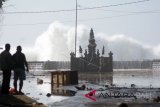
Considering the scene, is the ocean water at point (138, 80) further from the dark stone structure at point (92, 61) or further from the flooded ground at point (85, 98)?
the dark stone structure at point (92, 61)

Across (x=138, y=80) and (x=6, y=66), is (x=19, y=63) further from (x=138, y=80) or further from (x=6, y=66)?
(x=138, y=80)

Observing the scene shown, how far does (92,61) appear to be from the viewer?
111 m

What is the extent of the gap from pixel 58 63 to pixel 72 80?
12253 centimetres

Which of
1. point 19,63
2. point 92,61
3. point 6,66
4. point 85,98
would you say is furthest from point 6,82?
point 92,61

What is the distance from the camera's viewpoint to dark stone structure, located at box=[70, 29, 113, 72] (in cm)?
10338

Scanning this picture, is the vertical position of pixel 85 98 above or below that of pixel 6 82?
below

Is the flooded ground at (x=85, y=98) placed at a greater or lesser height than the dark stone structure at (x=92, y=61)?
lesser

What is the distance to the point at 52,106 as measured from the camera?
629 inches

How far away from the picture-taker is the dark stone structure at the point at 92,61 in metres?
103

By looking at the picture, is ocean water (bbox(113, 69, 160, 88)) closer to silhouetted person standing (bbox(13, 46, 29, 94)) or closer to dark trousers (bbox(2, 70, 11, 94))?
silhouetted person standing (bbox(13, 46, 29, 94))

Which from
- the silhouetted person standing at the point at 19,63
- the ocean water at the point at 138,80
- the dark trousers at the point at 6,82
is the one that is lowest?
the ocean water at the point at 138,80

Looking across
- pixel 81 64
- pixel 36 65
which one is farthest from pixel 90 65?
pixel 36 65

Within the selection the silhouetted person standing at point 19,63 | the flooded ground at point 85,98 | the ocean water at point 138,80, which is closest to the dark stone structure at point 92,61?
the ocean water at point 138,80

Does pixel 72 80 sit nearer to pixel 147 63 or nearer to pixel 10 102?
pixel 10 102
